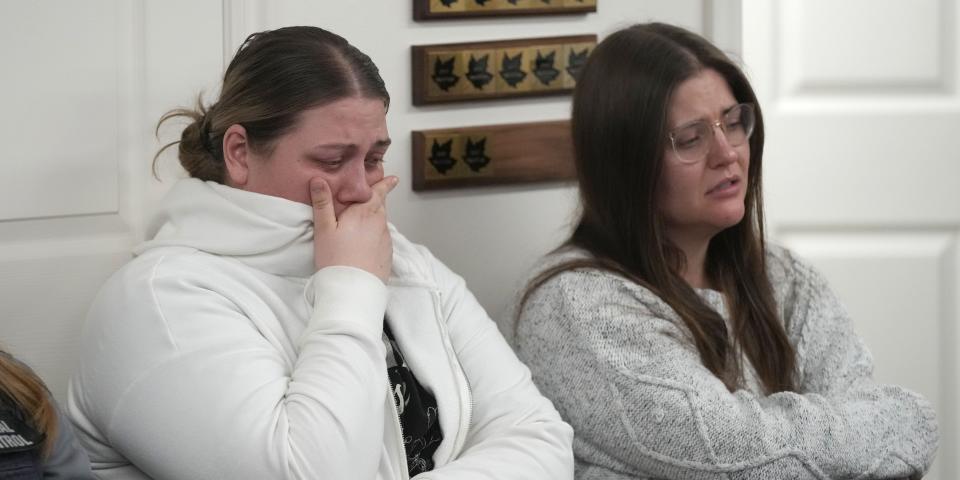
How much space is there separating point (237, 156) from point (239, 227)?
0.33ft

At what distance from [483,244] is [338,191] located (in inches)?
24.2

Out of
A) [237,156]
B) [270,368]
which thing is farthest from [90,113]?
[270,368]

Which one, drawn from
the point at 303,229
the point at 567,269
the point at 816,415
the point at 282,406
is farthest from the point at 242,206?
the point at 816,415

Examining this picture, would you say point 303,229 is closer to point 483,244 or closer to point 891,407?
point 483,244

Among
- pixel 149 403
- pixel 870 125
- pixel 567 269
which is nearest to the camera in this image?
pixel 149 403

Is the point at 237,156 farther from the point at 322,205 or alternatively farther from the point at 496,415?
the point at 496,415

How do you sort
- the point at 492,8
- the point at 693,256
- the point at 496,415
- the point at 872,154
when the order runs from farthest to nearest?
the point at 872,154 → the point at 492,8 → the point at 693,256 → the point at 496,415

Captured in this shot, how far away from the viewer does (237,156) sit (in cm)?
166

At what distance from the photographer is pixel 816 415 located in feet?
5.87

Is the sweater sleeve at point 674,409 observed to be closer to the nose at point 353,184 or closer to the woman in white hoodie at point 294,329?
the woman in white hoodie at point 294,329

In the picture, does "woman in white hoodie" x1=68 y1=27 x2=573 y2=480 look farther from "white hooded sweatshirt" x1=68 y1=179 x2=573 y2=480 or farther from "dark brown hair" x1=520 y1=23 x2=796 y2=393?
"dark brown hair" x1=520 y1=23 x2=796 y2=393

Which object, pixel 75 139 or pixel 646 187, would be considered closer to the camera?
pixel 75 139

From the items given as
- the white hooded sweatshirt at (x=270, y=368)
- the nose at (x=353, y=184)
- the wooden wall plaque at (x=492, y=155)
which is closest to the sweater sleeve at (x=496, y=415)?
the white hooded sweatshirt at (x=270, y=368)

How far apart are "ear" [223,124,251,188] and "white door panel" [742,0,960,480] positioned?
1.25 m
